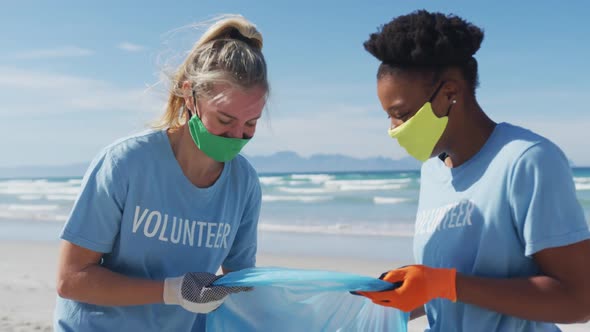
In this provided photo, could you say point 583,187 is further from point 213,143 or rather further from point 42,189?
point 42,189

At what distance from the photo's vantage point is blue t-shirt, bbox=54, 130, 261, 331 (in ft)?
7.29

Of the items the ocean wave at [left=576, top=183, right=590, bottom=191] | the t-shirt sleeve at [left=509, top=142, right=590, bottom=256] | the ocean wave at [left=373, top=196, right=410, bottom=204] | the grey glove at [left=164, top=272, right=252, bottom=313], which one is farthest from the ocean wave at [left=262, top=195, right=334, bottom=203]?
the t-shirt sleeve at [left=509, top=142, right=590, bottom=256]

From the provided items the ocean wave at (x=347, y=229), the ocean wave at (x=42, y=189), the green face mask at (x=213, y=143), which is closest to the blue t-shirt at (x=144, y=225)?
the green face mask at (x=213, y=143)

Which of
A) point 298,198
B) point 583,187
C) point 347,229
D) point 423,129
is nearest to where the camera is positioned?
point 423,129

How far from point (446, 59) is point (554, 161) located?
0.48 meters

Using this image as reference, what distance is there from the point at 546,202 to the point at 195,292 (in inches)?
46.1

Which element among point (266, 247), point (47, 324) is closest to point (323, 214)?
point (266, 247)

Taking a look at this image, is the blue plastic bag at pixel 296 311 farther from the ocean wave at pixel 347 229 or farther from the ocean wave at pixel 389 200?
the ocean wave at pixel 389 200

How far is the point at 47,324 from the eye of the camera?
620cm

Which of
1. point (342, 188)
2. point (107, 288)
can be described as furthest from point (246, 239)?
point (342, 188)

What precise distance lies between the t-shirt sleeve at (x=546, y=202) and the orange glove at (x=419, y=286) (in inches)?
9.6

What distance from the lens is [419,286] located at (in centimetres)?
196

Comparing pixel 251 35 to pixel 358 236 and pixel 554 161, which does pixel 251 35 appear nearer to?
pixel 554 161

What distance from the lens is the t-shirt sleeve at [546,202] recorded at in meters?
1.82
